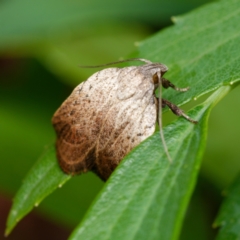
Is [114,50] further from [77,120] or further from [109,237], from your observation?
[109,237]

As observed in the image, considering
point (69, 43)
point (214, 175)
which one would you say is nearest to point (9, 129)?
point (69, 43)

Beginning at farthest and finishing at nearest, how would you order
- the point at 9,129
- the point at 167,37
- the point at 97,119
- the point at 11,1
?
the point at 11,1, the point at 9,129, the point at 167,37, the point at 97,119

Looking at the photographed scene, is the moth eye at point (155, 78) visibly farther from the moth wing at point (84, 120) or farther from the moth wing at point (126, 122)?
the moth wing at point (84, 120)

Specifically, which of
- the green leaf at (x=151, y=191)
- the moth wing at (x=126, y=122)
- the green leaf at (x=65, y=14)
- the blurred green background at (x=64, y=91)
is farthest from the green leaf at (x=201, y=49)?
the green leaf at (x=65, y=14)

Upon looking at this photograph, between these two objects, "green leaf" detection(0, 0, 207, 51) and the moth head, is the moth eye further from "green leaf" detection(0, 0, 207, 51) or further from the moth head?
"green leaf" detection(0, 0, 207, 51)

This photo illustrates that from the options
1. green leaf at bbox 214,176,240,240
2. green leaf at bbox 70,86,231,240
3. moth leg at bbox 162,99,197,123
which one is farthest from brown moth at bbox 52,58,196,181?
green leaf at bbox 214,176,240,240

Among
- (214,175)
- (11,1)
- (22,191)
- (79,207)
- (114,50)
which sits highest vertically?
(11,1)
